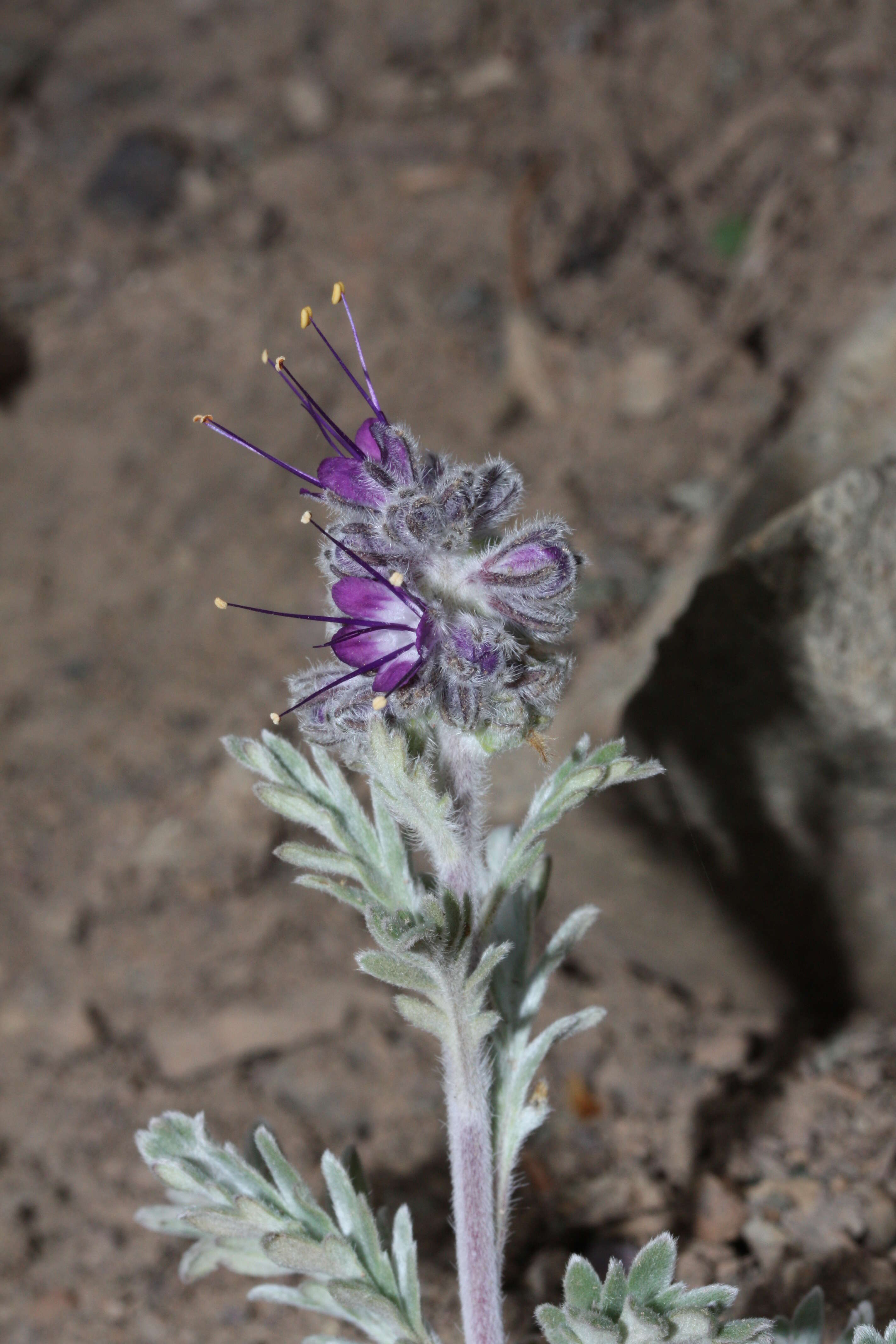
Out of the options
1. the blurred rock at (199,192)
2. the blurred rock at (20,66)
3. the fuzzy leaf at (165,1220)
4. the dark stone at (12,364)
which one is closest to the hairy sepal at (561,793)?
the fuzzy leaf at (165,1220)

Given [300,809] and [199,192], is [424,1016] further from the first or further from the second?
[199,192]

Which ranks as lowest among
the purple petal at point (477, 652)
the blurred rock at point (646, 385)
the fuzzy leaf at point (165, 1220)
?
the fuzzy leaf at point (165, 1220)

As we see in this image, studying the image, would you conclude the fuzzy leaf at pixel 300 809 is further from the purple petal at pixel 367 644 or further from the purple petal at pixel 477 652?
the purple petal at pixel 477 652

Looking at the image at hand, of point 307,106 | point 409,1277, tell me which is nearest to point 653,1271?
point 409,1277

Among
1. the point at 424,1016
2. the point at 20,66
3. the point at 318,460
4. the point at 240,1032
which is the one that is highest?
the point at 20,66

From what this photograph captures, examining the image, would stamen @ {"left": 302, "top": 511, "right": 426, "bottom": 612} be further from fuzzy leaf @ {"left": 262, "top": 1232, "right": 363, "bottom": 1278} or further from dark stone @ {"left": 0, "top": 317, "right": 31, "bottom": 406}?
dark stone @ {"left": 0, "top": 317, "right": 31, "bottom": 406}

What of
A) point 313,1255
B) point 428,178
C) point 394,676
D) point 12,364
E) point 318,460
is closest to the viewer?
point 394,676

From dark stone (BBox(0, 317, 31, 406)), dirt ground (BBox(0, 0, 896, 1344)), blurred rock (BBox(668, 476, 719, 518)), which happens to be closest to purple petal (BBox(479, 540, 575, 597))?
dirt ground (BBox(0, 0, 896, 1344))

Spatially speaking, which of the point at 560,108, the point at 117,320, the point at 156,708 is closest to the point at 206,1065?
the point at 156,708
